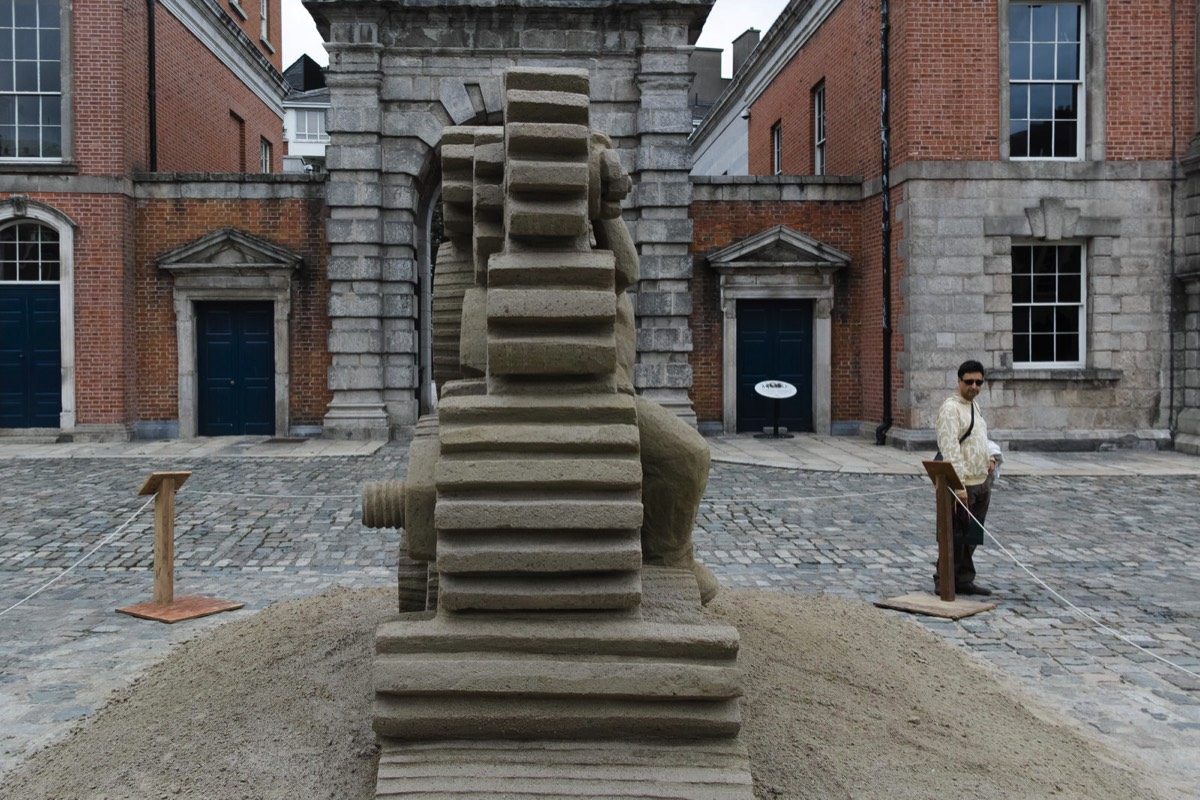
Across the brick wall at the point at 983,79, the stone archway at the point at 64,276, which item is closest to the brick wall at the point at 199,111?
the stone archway at the point at 64,276

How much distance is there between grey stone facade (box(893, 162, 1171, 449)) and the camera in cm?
1486

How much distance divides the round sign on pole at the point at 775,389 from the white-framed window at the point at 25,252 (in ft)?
37.9

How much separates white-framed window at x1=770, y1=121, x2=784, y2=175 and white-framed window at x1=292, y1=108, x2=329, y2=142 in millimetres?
23675

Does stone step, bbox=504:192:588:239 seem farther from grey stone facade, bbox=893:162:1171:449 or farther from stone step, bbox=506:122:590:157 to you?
grey stone facade, bbox=893:162:1171:449

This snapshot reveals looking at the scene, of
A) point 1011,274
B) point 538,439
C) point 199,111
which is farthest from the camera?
point 199,111

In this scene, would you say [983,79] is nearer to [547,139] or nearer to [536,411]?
[547,139]

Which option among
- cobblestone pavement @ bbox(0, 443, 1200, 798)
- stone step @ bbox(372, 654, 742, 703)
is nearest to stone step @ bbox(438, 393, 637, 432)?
stone step @ bbox(372, 654, 742, 703)

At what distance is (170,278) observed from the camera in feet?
54.0

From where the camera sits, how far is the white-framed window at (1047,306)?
15.2 m

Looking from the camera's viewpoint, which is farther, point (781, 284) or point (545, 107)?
point (781, 284)

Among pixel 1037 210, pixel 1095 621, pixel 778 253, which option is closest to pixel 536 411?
pixel 1095 621

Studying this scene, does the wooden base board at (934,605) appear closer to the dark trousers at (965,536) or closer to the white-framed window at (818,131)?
the dark trousers at (965,536)

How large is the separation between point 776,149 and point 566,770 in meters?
22.0

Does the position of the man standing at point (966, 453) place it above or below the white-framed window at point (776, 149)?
below
